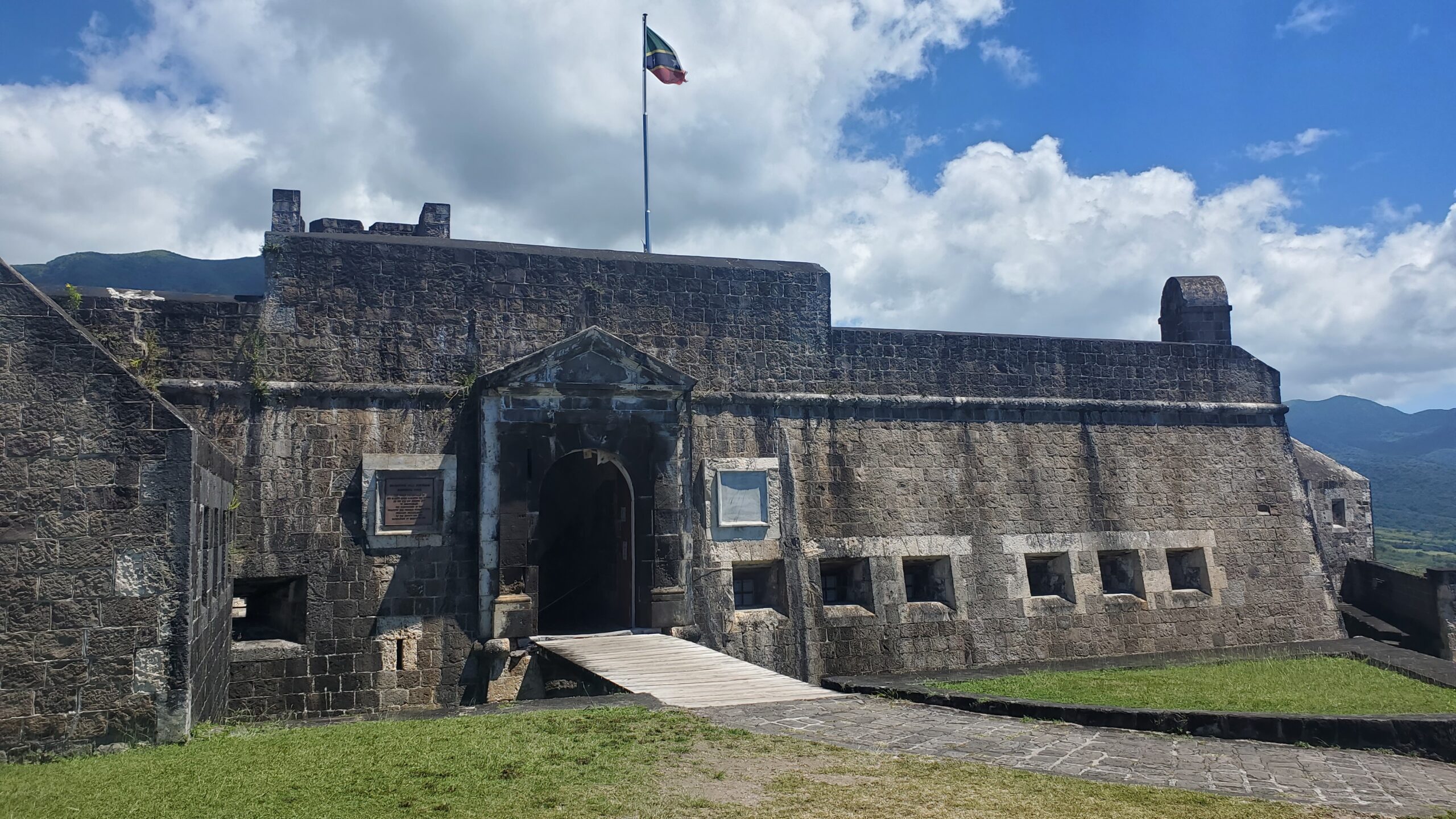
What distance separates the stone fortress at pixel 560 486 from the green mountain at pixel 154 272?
2457 inches

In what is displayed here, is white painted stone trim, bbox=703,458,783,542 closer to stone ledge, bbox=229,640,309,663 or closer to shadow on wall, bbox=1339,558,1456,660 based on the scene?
stone ledge, bbox=229,640,309,663

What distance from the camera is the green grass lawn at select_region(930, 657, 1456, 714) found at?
36.6 ft

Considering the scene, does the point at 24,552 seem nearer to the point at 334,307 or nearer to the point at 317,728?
the point at 317,728

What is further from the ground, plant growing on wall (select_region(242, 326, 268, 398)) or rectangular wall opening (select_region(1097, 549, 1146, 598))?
plant growing on wall (select_region(242, 326, 268, 398))

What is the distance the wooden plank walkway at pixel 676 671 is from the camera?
32.0 feet

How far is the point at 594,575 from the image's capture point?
645 inches

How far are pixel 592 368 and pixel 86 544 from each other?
647 cm

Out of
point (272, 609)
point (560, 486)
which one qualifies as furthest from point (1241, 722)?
point (560, 486)

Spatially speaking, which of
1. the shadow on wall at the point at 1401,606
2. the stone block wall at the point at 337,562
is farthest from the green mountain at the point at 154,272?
the shadow on wall at the point at 1401,606

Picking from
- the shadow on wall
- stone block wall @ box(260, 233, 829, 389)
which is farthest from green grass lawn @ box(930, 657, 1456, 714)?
stone block wall @ box(260, 233, 829, 389)

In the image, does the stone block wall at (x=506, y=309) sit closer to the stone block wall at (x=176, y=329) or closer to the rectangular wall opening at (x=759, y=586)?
the stone block wall at (x=176, y=329)

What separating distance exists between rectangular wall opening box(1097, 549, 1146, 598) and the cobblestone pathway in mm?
8541

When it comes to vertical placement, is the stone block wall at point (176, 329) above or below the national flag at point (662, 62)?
below

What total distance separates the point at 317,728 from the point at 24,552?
8.87 feet
